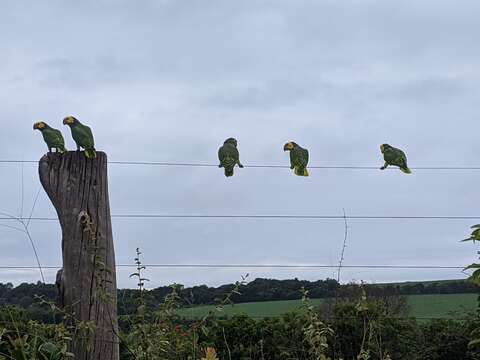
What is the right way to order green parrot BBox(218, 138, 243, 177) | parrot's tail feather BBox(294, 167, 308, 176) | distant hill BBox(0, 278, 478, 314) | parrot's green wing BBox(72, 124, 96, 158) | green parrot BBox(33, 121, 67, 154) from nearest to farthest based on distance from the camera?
1. distant hill BBox(0, 278, 478, 314)
2. parrot's green wing BBox(72, 124, 96, 158)
3. green parrot BBox(33, 121, 67, 154)
4. green parrot BBox(218, 138, 243, 177)
5. parrot's tail feather BBox(294, 167, 308, 176)

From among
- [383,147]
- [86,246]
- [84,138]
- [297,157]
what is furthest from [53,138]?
[383,147]

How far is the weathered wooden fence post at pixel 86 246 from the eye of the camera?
118 inches

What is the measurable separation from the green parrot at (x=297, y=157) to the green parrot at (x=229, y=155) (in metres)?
0.27

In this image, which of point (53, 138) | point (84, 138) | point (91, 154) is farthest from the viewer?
point (53, 138)

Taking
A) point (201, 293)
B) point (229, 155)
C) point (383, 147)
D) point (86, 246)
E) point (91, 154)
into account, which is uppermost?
point (383, 147)

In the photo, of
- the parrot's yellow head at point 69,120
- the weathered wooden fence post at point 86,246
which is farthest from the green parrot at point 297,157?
the weathered wooden fence post at point 86,246

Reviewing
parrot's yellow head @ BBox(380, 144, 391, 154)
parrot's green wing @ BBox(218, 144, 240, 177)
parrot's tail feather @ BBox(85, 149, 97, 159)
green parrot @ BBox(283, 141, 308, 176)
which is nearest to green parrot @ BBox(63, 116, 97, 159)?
parrot's tail feather @ BBox(85, 149, 97, 159)

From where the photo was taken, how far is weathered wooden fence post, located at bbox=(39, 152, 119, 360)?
9.84 feet

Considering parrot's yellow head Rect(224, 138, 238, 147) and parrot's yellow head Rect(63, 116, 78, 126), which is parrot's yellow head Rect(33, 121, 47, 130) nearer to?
parrot's yellow head Rect(63, 116, 78, 126)

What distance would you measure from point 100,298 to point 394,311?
23.3ft

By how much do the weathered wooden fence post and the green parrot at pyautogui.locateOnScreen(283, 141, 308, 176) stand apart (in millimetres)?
1525

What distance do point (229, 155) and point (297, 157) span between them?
38cm

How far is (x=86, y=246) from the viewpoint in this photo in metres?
3.05

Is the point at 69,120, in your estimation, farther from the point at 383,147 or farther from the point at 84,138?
the point at 383,147
